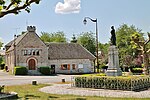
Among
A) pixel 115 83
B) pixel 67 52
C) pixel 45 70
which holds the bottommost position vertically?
pixel 115 83

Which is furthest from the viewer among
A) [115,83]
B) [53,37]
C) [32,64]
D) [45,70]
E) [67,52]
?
[53,37]

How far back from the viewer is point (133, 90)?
21562 mm

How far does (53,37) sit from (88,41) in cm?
1729

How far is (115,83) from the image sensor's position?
22391 mm

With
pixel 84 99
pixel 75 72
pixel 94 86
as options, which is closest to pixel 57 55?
pixel 75 72

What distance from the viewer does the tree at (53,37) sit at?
102 meters

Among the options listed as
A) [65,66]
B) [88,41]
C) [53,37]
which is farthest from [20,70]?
[53,37]

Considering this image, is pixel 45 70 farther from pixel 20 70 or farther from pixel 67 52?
pixel 67 52

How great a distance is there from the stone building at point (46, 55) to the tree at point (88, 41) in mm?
31218

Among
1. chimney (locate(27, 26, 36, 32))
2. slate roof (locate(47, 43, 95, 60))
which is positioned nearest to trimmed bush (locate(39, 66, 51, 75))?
slate roof (locate(47, 43, 95, 60))

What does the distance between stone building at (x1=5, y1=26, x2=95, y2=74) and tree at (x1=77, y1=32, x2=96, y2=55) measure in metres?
31.2

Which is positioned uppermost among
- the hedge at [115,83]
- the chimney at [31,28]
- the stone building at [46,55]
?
the chimney at [31,28]

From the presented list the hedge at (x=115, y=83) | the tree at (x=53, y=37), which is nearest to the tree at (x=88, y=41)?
the tree at (x=53, y=37)

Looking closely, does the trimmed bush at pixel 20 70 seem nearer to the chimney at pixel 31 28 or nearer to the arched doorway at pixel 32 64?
the arched doorway at pixel 32 64
